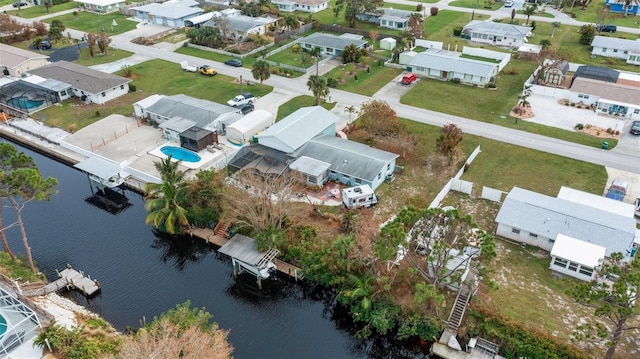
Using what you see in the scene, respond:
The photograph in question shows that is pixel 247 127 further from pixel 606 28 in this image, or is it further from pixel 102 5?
pixel 606 28

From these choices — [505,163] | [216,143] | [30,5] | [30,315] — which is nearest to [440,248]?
[505,163]

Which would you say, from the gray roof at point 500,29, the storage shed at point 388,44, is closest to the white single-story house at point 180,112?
the storage shed at point 388,44

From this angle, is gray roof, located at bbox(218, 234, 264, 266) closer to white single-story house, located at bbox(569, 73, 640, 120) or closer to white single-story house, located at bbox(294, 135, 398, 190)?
white single-story house, located at bbox(294, 135, 398, 190)

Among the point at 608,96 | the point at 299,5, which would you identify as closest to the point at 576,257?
the point at 608,96

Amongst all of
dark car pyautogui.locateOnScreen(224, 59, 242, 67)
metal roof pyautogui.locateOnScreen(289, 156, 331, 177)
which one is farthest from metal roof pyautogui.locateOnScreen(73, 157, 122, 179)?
dark car pyautogui.locateOnScreen(224, 59, 242, 67)

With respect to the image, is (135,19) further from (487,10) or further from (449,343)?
(449,343)

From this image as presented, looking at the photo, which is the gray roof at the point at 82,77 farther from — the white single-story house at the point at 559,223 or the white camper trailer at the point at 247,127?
the white single-story house at the point at 559,223
